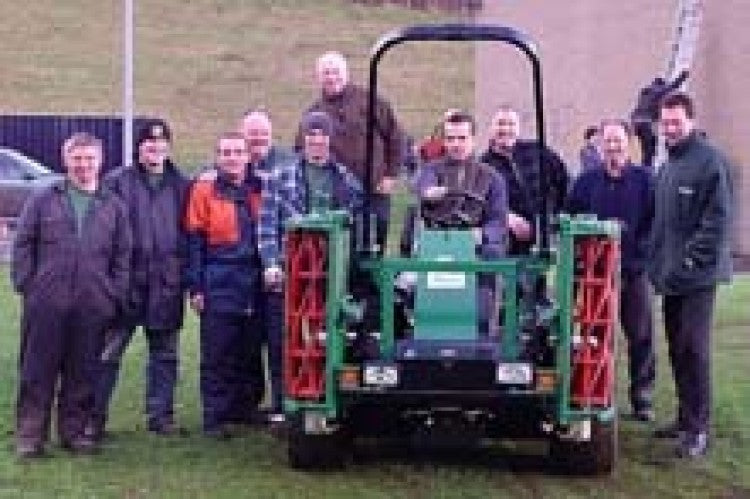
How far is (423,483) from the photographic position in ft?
28.9

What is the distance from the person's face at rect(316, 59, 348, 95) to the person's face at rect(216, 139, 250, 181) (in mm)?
593

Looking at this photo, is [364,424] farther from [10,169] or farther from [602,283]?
[10,169]

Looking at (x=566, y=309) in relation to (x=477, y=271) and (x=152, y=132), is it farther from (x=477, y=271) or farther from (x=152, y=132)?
(x=152, y=132)

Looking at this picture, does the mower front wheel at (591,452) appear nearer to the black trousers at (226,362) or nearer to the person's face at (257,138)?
the black trousers at (226,362)

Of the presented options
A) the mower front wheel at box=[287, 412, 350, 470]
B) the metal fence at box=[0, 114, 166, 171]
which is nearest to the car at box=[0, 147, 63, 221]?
the metal fence at box=[0, 114, 166, 171]

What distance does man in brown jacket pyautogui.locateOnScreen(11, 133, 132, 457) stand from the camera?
29.8 ft

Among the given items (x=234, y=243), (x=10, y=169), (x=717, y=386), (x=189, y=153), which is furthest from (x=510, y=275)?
(x=189, y=153)

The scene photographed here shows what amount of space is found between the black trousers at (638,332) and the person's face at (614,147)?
65cm

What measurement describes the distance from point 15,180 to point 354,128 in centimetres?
1923

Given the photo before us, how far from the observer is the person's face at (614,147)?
10375mm

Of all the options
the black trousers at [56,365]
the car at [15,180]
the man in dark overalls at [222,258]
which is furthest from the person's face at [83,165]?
the car at [15,180]

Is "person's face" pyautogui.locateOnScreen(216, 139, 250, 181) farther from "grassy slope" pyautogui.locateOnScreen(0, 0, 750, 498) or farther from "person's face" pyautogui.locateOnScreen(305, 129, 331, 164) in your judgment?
"grassy slope" pyautogui.locateOnScreen(0, 0, 750, 498)

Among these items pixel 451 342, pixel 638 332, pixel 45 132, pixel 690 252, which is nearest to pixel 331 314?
pixel 451 342

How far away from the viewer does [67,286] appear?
911cm
